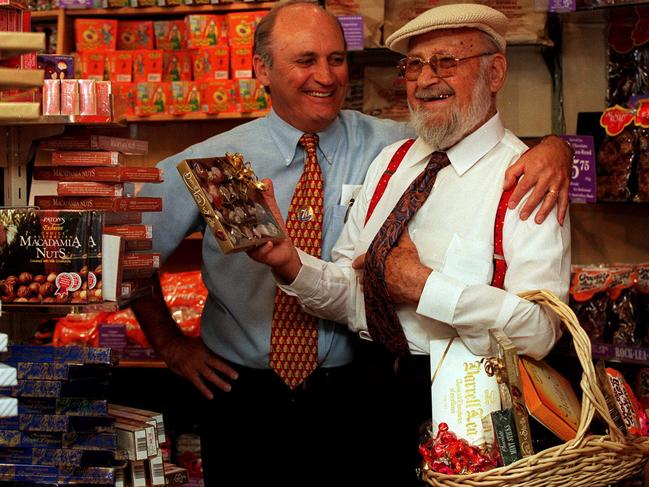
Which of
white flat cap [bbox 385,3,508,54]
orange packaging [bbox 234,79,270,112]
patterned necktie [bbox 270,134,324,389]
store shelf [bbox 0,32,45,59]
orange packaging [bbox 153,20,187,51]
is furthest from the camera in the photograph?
orange packaging [bbox 153,20,187,51]

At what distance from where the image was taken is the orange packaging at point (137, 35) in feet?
13.9

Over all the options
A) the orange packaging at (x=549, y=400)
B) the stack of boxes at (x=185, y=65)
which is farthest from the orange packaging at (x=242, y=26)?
the orange packaging at (x=549, y=400)

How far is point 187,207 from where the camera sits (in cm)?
294

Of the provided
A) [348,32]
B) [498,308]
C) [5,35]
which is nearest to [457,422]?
[498,308]

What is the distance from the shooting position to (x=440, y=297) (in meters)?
2.26

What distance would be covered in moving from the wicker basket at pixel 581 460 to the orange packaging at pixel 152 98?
259 centimetres

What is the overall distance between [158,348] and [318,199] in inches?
32.3

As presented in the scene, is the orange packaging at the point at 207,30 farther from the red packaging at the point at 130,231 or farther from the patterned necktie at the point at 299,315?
the red packaging at the point at 130,231

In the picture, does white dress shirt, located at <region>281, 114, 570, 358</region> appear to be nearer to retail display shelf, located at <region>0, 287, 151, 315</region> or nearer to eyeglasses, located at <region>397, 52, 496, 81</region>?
eyeglasses, located at <region>397, 52, 496, 81</region>

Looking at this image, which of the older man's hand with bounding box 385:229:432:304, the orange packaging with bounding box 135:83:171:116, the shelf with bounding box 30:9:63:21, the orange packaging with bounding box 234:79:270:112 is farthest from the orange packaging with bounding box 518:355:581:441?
the shelf with bounding box 30:9:63:21

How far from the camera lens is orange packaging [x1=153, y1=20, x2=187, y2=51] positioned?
4227mm

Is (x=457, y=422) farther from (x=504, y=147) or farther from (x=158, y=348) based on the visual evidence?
(x=158, y=348)

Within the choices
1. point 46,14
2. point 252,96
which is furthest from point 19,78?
point 46,14

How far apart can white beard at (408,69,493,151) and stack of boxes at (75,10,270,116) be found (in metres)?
1.59
